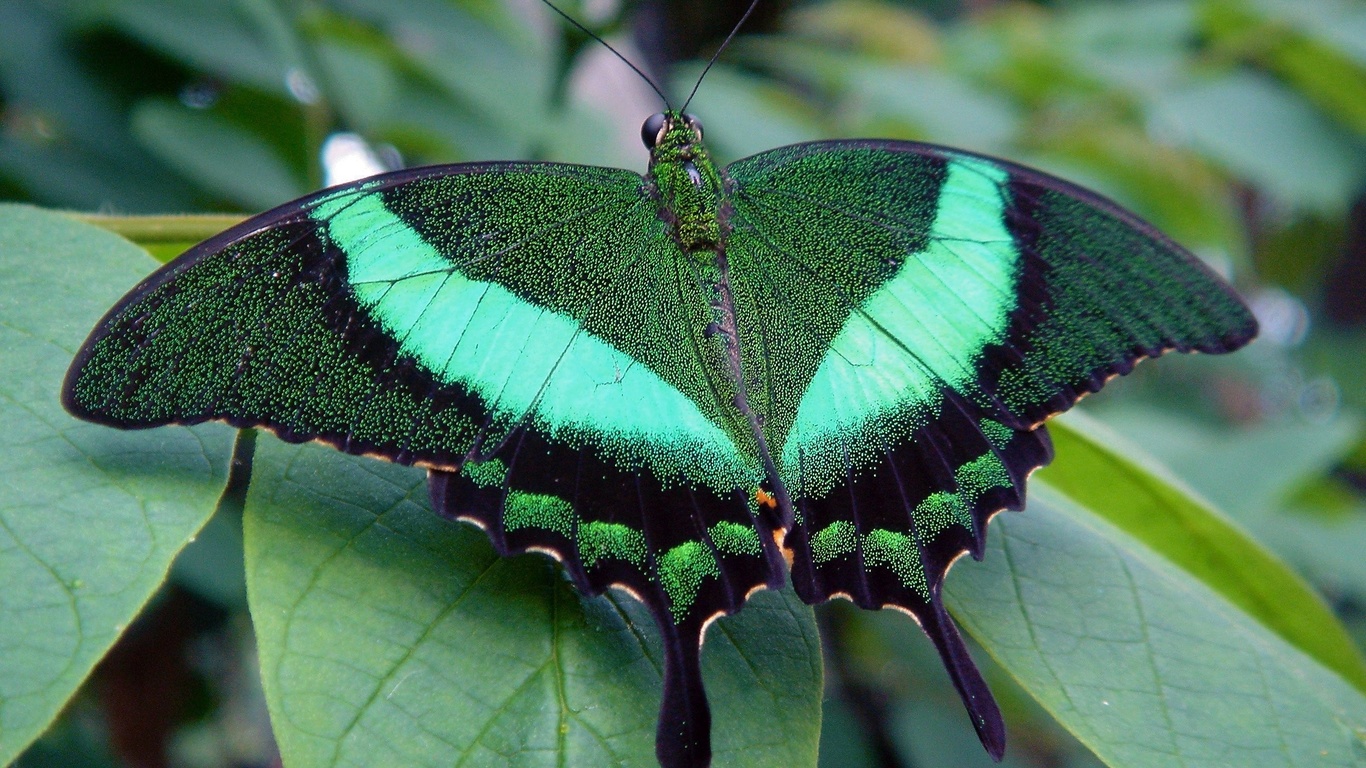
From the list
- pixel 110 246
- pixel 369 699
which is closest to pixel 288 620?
pixel 369 699

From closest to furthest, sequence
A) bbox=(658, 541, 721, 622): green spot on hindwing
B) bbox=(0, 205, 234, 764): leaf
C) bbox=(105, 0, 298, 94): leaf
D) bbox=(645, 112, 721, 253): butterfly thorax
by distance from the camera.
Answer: bbox=(0, 205, 234, 764): leaf → bbox=(658, 541, 721, 622): green spot on hindwing → bbox=(645, 112, 721, 253): butterfly thorax → bbox=(105, 0, 298, 94): leaf

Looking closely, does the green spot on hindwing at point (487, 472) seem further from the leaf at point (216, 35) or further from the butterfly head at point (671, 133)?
the leaf at point (216, 35)

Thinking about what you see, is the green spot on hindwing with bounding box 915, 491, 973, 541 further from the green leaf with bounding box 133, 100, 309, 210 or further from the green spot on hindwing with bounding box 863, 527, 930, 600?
the green leaf with bounding box 133, 100, 309, 210

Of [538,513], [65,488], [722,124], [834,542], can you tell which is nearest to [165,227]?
[65,488]

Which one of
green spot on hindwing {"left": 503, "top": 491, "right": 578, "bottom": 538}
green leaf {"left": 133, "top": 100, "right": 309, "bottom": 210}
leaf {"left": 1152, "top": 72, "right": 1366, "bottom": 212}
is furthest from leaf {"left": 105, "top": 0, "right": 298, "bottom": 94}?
leaf {"left": 1152, "top": 72, "right": 1366, "bottom": 212}

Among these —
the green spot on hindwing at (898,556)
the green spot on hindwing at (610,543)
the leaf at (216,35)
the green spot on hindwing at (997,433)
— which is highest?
the leaf at (216,35)

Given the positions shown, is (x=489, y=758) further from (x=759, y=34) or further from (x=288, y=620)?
(x=759, y=34)

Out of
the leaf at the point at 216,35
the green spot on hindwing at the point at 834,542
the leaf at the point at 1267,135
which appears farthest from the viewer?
the leaf at the point at 1267,135

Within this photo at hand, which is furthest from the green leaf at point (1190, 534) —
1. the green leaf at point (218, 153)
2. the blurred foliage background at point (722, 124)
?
the green leaf at point (218, 153)
